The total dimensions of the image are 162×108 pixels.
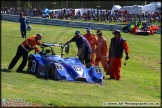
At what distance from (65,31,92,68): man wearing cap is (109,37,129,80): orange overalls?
2.98 feet

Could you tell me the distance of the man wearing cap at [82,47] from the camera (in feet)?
49.6

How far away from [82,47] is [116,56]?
1377mm

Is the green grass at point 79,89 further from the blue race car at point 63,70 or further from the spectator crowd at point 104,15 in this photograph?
the spectator crowd at point 104,15

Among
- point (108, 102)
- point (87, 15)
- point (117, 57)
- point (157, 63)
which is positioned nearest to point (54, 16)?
point (87, 15)

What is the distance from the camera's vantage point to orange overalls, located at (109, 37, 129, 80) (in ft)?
49.0

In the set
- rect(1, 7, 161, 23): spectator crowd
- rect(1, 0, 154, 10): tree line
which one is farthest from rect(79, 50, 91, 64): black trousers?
rect(1, 0, 154, 10): tree line

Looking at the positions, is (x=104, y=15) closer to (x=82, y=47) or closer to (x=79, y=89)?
Answer: (x=82, y=47)

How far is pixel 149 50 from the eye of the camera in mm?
27859

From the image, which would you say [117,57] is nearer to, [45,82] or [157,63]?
[45,82]

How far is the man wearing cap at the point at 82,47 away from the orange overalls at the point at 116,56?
91 centimetres

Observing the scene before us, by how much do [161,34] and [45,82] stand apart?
102ft

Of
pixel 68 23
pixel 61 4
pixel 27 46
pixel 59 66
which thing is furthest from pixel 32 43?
pixel 61 4

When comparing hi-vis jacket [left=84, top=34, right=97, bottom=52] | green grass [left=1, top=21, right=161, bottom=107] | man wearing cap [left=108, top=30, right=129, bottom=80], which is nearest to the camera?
green grass [left=1, top=21, right=161, bottom=107]

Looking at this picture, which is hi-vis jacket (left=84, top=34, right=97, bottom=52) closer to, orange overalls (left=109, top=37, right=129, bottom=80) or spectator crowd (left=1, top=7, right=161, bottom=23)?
orange overalls (left=109, top=37, right=129, bottom=80)
